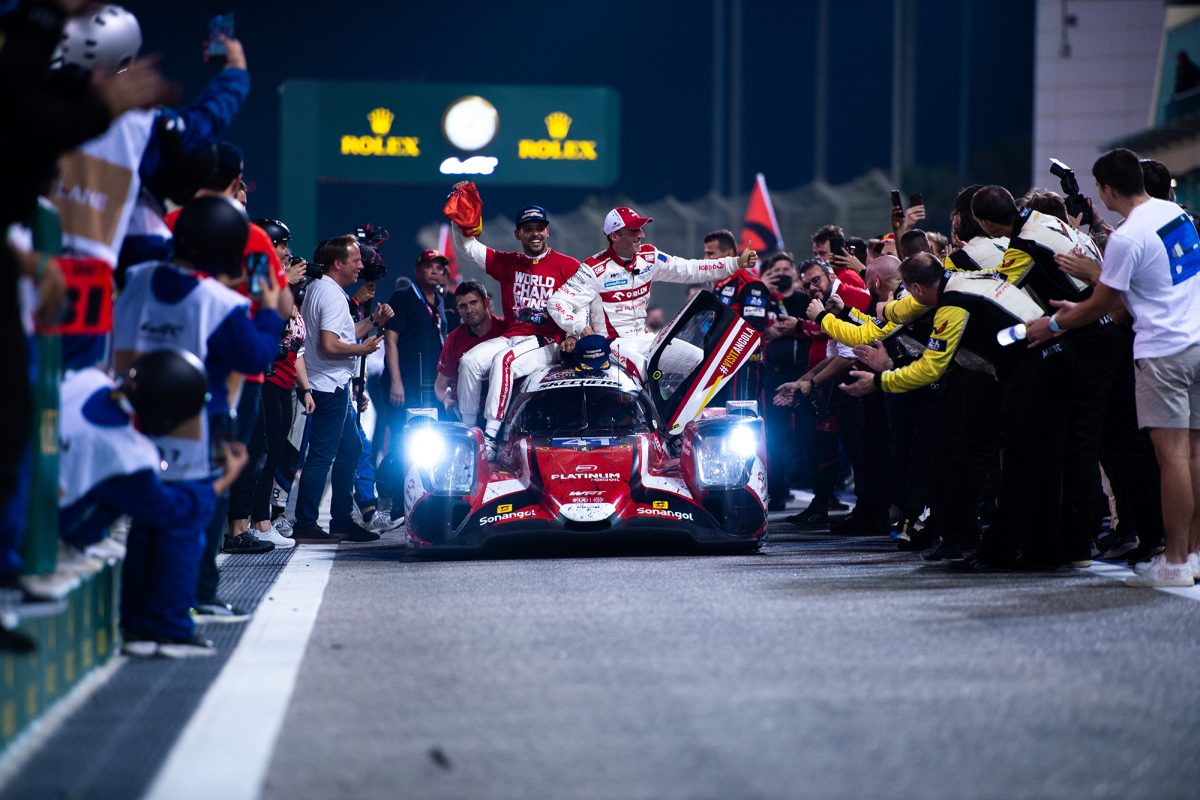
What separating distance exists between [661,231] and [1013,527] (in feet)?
56.0

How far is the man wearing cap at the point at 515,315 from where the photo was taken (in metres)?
10.9

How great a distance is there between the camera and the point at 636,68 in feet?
222

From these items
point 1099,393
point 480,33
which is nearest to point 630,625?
point 1099,393

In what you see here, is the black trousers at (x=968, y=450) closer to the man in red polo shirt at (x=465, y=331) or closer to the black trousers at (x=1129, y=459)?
the black trousers at (x=1129, y=459)

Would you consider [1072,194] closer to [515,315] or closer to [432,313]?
[515,315]

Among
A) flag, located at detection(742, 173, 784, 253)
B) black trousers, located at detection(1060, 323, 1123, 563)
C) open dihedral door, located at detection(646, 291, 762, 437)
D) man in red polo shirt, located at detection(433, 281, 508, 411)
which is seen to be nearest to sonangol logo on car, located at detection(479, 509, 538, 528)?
open dihedral door, located at detection(646, 291, 762, 437)

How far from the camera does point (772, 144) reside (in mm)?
71375

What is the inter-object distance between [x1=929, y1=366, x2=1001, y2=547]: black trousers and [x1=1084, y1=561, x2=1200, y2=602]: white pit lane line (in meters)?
0.65

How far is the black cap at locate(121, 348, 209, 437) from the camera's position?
18.9 feet

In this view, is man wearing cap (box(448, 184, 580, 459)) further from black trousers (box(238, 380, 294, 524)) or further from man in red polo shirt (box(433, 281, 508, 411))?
black trousers (box(238, 380, 294, 524))

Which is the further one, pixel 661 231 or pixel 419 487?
pixel 661 231

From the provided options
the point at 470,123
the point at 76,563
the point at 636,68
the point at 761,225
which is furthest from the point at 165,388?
the point at 636,68

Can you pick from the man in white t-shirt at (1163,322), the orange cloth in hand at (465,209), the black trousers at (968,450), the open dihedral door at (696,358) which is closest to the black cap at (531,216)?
the orange cloth in hand at (465,209)

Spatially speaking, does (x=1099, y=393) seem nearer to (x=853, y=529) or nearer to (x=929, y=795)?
(x=853, y=529)
